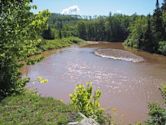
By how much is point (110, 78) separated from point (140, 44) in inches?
1366

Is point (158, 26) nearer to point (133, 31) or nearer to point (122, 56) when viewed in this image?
point (133, 31)

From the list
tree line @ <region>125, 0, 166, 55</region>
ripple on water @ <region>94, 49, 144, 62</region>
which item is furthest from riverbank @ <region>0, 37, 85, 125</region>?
tree line @ <region>125, 0, 166, 55</region>

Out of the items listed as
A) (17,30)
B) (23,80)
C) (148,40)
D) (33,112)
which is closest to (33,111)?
(33,112)

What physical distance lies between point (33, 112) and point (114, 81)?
73.4 feet

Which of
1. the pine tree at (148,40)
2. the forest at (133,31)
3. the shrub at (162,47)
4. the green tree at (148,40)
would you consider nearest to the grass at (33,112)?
the forest at (133,31)

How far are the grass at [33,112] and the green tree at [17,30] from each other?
3.68 ft

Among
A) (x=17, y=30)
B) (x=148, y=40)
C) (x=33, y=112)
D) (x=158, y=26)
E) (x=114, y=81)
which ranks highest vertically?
(x=17, y=30)

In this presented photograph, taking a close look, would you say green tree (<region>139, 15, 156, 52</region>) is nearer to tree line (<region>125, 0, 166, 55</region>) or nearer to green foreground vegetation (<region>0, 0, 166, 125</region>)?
tree line (<region>125, 0, 166, 55</region>)

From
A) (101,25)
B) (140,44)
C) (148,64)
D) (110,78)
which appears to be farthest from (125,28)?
(110,78)

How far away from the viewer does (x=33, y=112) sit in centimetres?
841

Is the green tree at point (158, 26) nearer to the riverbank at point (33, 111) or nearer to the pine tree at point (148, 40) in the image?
the pine tree at point (148, 40)

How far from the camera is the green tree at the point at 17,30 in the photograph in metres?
8.84

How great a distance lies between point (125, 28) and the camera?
324 ft

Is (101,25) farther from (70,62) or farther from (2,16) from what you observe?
(2,16)
